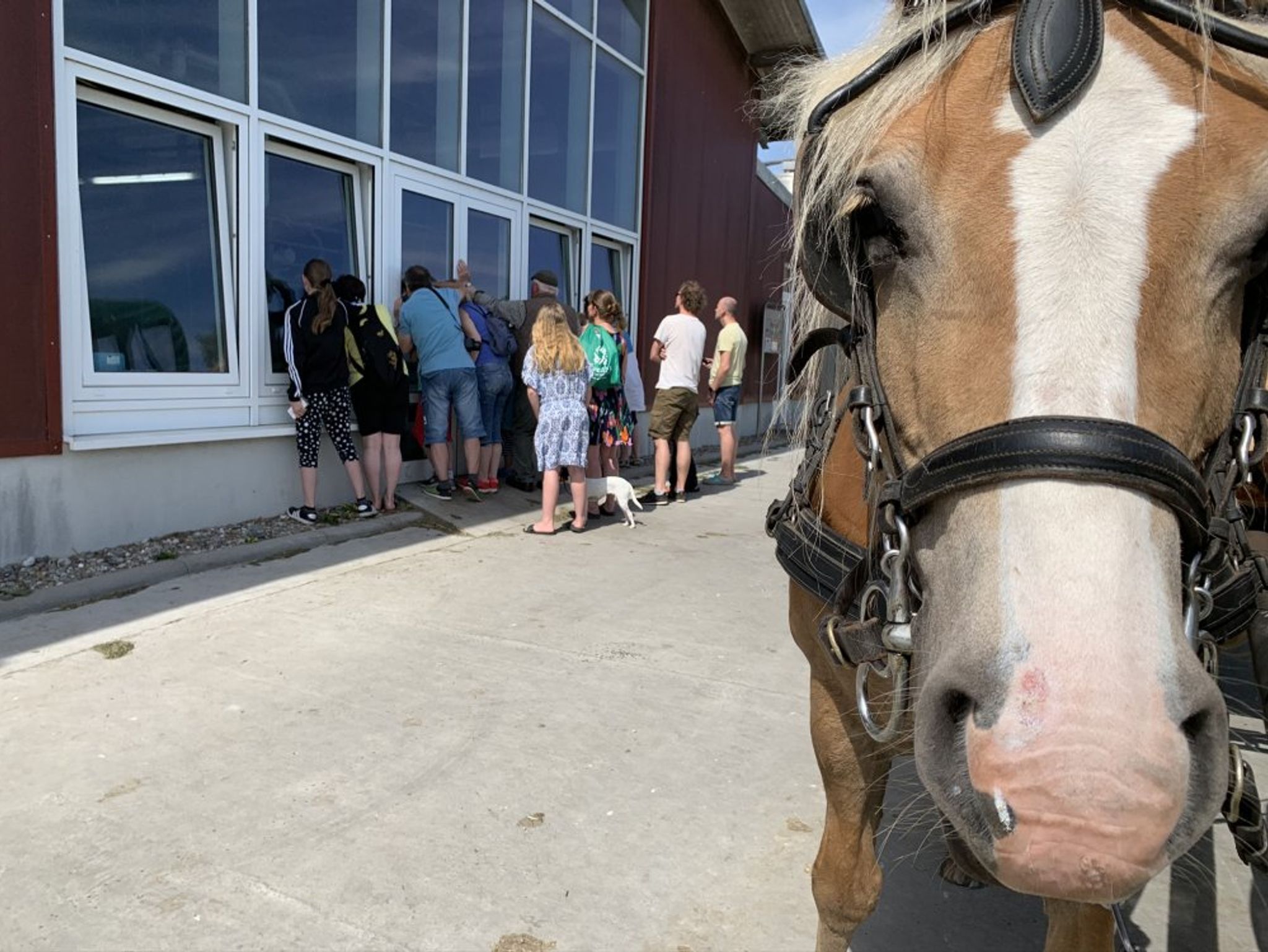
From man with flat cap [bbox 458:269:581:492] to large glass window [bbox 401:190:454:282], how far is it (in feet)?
1.02

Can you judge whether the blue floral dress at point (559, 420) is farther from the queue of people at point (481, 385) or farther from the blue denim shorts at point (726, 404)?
the blue denim shorts at point (726, 404)

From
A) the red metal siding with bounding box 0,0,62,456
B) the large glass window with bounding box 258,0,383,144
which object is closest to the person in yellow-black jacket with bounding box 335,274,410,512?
the large glass window with bounding box 258,0,383,144

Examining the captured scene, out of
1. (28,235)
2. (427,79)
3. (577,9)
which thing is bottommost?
(28,235)

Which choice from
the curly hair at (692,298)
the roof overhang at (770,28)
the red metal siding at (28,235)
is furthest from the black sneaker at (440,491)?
the roof overhang at (770,28)

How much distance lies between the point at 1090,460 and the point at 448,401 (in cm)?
661

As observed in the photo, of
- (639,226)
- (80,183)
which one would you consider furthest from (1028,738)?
(639,226)

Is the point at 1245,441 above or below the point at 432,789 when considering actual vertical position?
above

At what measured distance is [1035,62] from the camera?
4.15 feet

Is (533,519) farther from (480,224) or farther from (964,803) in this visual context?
(964,803)

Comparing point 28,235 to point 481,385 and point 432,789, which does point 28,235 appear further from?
point 432,789

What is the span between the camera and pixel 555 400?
6789 millimetres

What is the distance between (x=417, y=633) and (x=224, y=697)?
1.04 metres

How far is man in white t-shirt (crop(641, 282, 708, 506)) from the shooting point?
8289 mm

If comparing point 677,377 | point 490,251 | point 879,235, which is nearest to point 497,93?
point 490,251
